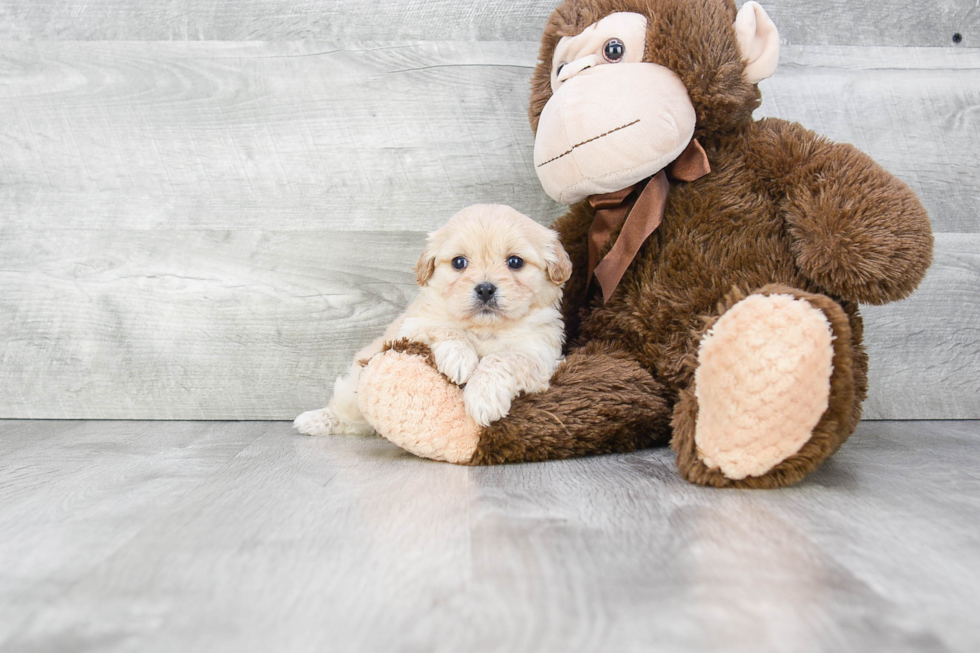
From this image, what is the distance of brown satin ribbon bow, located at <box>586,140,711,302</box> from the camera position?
47.0 inches

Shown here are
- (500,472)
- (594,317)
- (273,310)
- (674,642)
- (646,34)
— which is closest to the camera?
(674,642)

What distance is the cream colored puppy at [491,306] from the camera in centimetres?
108

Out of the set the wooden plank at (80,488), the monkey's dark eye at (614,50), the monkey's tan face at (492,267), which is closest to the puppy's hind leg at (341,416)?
the wooden plank at (80,488)

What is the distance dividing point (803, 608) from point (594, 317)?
73 centimetres

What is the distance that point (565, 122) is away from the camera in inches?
45.3

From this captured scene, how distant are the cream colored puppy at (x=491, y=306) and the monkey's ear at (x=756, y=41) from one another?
40 cm

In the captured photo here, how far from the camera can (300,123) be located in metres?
1.57

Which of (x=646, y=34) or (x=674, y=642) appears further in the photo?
(x=646, y=34)

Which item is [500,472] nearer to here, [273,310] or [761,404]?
[761,404]

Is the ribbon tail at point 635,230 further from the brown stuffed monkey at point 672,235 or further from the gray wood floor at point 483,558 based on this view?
the gray wood floor at point 483,558

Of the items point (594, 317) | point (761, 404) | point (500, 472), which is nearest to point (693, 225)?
point (594, 317)

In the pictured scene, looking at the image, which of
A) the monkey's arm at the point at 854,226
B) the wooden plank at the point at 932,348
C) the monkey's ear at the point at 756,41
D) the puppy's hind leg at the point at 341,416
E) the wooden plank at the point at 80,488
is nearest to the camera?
the wooden plank at the point at 80,488

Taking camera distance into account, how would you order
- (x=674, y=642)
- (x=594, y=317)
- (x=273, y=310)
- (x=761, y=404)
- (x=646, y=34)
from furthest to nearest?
(x=273, y=310), (x=594, y=317), (x=646, y=34), (x=761, y=404), (x=674, y=642)

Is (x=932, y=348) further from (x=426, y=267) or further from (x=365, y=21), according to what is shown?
(x=365, y=21)
